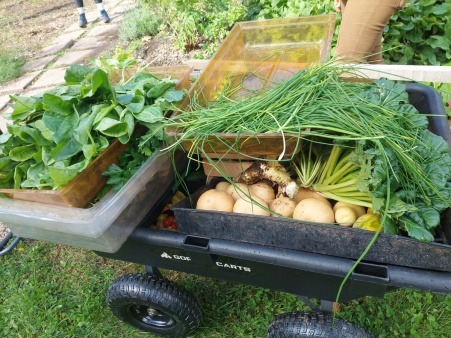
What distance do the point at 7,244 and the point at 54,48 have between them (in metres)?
3.10

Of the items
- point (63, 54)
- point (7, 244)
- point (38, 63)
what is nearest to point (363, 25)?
point (7, 244)

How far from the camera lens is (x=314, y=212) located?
1.30m

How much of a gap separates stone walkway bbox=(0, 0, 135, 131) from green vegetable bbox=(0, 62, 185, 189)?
7.42 feet

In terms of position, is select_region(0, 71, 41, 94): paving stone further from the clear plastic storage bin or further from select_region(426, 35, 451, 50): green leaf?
select_region(426, 35, 451, 50): green leaf

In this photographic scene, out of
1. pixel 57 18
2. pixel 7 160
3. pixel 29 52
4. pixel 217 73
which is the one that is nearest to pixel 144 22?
pixel 29 52

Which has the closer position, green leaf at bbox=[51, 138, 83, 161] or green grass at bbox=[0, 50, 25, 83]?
green leaf at bbox=[51, 138, 83, 161]

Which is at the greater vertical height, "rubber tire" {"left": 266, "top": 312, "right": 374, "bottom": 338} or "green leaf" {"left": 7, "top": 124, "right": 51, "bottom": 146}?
"green leaf" {"left": 7, "top": 124, "right": 51, "bottom": 146}

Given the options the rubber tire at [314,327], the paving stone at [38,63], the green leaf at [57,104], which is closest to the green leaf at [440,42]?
the rubber tire at [314,327]

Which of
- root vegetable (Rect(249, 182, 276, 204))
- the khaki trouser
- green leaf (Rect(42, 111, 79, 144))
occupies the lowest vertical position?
root vegetable (Rect(249, 182, 276, 204))

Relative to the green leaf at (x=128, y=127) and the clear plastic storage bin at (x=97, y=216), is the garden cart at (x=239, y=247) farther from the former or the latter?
the green leaf at (x=128, y=127)

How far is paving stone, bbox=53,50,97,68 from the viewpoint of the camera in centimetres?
450

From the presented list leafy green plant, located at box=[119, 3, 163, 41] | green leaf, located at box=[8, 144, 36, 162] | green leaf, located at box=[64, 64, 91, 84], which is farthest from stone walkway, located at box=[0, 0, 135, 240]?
green leaf, located at box=[8, 144, 36, 162]

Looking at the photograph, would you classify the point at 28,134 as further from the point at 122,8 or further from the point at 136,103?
the point at 122,8

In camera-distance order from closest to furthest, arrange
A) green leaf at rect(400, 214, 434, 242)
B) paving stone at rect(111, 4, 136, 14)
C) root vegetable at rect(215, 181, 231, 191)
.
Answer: green leaf at rect(400, 214, 434, 242), root vegetable at rect(215, 181, 231, 191), paving stone at rect(111, 4, 136, 14)
